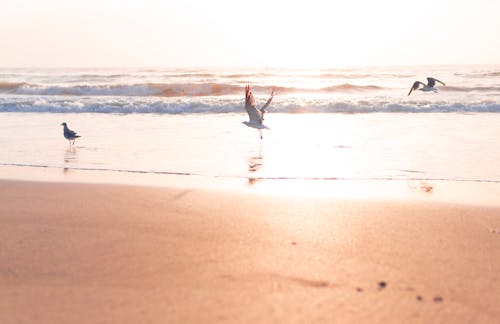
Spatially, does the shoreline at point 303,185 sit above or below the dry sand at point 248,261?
below

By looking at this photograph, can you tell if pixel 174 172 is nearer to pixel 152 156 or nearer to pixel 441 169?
pixel 152 156

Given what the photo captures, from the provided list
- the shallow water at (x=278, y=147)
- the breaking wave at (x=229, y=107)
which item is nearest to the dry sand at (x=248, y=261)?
the shallow water at (x=278, y=147)

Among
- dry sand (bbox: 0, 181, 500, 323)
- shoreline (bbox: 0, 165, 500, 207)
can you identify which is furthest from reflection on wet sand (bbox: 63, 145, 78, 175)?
dry sand (bbox: 0, 181, 500, 323)

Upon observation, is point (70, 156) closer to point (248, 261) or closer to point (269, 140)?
point (269, 140)

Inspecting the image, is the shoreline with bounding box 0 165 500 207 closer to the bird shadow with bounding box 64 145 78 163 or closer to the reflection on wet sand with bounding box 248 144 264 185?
the reflection on wet sand with bounding box 248 144 264 185

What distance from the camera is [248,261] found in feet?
11.1

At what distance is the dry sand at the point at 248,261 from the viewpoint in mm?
2750

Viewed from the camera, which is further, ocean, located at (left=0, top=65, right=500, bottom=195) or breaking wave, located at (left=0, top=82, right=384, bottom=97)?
breaking wave, located at (left=0, top=82, right=384, bottom=97)

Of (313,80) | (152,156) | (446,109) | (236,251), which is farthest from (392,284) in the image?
(313,80)

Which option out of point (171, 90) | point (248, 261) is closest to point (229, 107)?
point (171, 90)

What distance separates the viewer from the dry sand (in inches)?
108

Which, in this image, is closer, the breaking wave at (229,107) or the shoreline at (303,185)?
the shoreline at (303,185)

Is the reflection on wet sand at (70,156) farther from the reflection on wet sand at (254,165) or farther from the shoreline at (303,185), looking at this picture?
the reflection on wet sand at (254,165)

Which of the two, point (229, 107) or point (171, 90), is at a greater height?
point (171, 90)
